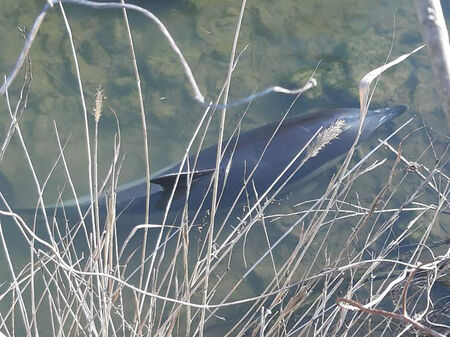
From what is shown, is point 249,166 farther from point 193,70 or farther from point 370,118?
point 193,70

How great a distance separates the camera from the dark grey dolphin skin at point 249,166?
3305 millimetres

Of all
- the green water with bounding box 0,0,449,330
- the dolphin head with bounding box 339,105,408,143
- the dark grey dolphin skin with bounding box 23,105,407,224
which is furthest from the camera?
the green water with bounding box 0,0,449,330

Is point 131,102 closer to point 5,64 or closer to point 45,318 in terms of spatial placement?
point 5,64

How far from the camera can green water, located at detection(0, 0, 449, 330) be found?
3908 millimetres

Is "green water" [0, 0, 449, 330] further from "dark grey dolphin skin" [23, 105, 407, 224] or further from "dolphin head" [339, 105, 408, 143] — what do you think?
"dark grey dolphin skin" [23, 105, 407, 224]

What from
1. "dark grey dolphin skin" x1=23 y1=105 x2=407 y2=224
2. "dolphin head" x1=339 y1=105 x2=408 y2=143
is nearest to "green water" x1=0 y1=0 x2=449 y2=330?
"dolphin head" x1=339 y1=105 x2=408 y2=143

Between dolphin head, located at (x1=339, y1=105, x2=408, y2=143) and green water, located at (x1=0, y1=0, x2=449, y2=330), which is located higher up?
green water, located at (x1=0, y1=0, x2=449, y2=330)

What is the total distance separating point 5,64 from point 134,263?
5.89 feet

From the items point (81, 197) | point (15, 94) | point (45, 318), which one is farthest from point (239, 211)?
point (15, 94)

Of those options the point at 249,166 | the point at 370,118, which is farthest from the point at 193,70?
the point at 370,118

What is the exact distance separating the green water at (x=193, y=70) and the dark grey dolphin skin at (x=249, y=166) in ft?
1.06

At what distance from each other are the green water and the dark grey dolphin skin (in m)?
0.32

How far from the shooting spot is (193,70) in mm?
4297

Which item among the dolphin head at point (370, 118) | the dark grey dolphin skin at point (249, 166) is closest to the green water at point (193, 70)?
the dolphin head at point (370, 118)
